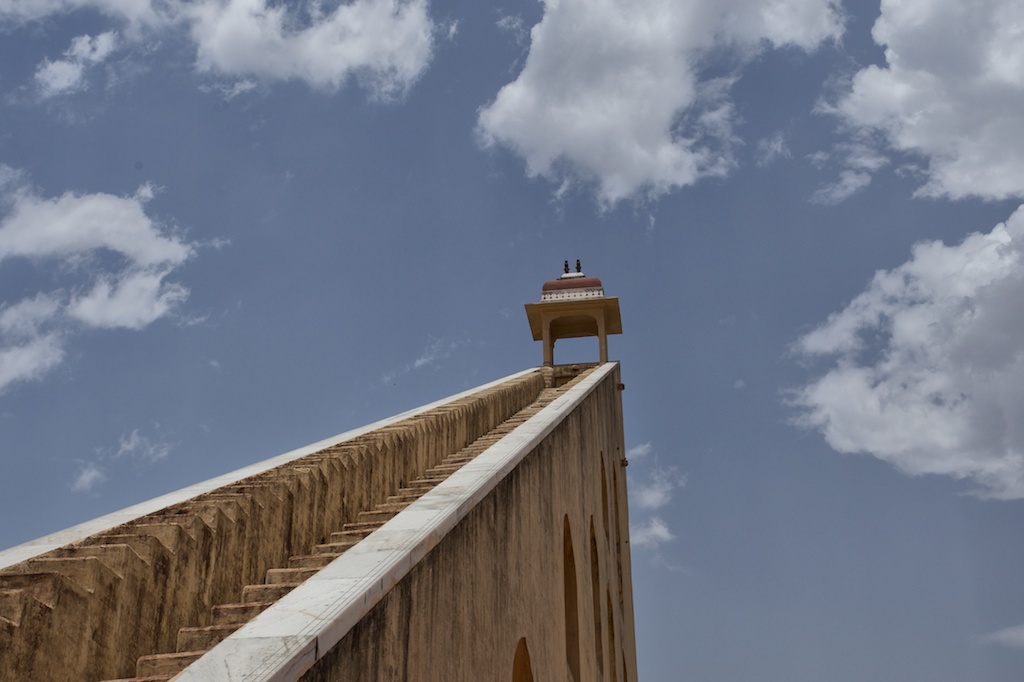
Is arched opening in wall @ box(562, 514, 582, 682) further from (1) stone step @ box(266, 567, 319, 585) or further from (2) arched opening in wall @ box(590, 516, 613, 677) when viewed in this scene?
(1) stone step @ box(266, 567, 319, 585)

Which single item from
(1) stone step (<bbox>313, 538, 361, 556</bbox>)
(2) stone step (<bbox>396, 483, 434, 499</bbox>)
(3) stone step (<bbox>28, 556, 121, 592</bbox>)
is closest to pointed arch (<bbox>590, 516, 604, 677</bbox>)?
(2) stone step (<bbox>396, 483, 434, 499</bbox>)

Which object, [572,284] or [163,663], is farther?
[572,284]

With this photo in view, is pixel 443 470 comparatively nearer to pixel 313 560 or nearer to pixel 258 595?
pixel 313 560

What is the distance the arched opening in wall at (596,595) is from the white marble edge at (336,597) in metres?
4.76

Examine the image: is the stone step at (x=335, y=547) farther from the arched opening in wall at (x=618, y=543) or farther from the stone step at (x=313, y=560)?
the arched opening in wall at (x=618, y=543)

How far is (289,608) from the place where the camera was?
7.99ft

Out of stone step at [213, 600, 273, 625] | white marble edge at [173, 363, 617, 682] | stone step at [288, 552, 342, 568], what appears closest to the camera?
white marble edge at [173, 363, 617, 682]

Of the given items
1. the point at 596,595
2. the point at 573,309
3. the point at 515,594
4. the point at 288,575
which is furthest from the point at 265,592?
the point at 573,309

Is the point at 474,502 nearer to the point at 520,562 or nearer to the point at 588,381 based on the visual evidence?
the point at 520,562

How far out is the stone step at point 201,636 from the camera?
9.41 feet

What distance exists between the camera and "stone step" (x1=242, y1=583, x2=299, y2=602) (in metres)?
3.25

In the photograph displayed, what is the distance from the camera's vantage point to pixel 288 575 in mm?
3467

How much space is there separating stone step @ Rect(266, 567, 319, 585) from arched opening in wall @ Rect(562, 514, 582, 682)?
3.54 meters

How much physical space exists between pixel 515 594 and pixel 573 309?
11935 millimetres
